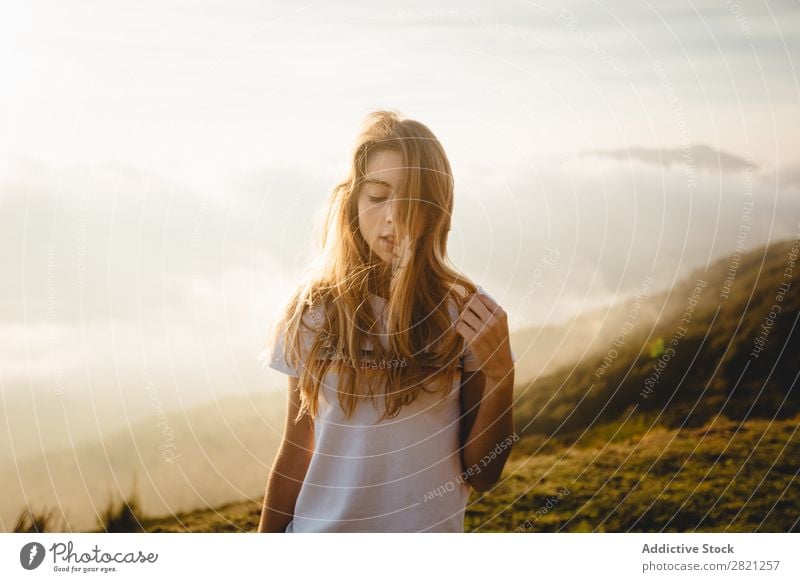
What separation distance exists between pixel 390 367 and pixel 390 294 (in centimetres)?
15

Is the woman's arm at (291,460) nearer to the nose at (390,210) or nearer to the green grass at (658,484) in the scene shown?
the nose at (390,210)

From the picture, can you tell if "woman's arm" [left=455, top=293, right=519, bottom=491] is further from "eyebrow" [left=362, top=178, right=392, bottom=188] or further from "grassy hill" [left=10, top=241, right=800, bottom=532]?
"grassy hill" [left=10, top=241, right=800, bottom=532]

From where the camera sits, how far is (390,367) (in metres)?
1.73

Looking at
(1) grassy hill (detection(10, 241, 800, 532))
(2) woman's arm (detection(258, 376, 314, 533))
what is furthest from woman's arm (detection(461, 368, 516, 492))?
(1) grassy hill (detection(10, 241, 800, 532))

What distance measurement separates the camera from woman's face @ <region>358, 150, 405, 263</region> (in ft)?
5.68

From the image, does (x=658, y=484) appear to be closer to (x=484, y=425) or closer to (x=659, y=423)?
(x=659, y=423)

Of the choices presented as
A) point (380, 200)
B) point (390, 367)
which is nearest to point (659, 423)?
point (390, 367)

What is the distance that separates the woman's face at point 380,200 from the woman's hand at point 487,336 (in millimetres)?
203

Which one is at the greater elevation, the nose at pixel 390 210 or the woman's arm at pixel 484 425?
the nose at pixel 390 210

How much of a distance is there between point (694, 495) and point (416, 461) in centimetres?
84

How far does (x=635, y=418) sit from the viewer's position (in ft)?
7.16

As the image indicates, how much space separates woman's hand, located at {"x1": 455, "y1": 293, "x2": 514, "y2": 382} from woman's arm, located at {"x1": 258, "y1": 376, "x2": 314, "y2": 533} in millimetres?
333

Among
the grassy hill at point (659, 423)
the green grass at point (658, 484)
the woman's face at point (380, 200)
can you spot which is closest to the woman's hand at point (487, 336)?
the woman's face at point (380, 200)

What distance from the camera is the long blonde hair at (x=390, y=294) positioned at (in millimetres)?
1712
